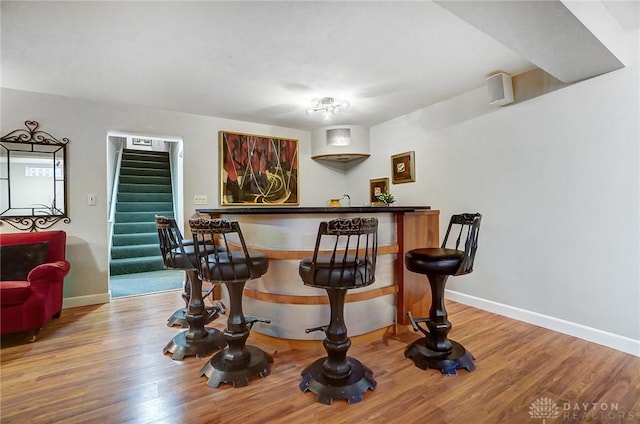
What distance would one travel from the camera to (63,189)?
318 centimetres

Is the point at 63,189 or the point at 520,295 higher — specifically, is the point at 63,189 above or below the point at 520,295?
above

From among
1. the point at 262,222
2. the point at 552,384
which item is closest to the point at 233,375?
the point at 262,222

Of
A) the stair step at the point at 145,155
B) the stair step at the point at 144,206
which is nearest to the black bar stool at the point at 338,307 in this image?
the stair step at the point at 144,206

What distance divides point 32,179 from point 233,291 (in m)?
2.81

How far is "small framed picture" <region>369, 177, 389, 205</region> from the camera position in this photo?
432cm

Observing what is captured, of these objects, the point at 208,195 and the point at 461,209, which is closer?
the point at 461,209

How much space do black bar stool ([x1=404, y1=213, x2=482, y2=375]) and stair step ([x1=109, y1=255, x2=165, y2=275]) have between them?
14.0 ft

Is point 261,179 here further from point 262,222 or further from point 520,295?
point 520,295

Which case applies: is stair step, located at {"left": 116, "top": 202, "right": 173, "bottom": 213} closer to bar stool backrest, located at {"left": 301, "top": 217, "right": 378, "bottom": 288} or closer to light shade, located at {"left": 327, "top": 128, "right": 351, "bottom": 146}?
light shade, located at {"left": 327, "top": 128, "right": 351, "bottom": 146}

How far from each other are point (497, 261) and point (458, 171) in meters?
1.05

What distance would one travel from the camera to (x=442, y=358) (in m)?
1.98

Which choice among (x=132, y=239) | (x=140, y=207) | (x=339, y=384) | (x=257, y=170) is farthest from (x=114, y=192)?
(x=339, y=384)

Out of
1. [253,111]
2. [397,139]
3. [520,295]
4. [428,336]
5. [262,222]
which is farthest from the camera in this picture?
[397,139]

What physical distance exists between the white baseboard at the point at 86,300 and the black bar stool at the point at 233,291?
2.23m
